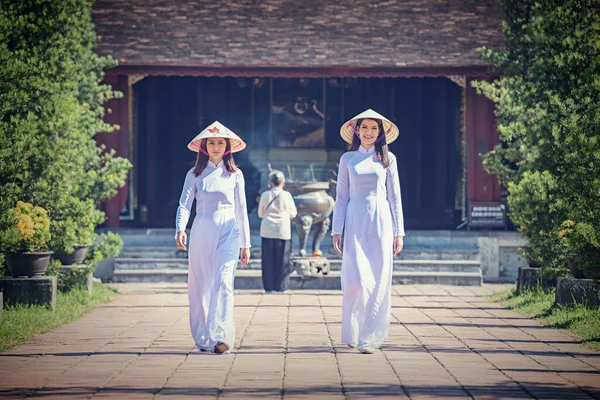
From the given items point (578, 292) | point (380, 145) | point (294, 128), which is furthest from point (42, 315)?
point (294, 128)

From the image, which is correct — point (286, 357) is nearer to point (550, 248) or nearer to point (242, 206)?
point (242, 206)

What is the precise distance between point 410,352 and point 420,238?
12174 millimetres

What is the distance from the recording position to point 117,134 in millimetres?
21641

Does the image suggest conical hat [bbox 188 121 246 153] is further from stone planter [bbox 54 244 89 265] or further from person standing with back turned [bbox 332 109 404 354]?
stone planter [bbox 54 244 89 265]

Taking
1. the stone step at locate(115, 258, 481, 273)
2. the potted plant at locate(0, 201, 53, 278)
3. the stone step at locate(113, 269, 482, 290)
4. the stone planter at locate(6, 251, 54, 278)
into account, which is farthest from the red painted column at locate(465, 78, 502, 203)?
the stone planter at locate(6, 251, 54, 278)

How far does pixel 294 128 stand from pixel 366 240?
1571 centimetres

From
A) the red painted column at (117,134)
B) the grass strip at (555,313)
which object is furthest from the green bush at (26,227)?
the red painted column at (117,134)

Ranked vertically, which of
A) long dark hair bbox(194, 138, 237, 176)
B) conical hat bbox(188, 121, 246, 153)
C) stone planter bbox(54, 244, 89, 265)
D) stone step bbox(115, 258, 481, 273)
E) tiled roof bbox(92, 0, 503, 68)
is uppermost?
tiled roof bbox(92, 0, 503, 68)

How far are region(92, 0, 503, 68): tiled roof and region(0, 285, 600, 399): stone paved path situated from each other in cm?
904

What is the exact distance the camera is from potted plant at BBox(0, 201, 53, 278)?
12.8m

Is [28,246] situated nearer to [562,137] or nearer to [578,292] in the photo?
[578,292]

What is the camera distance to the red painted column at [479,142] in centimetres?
2167

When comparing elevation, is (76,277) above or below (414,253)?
above

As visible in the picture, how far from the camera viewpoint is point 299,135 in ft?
81.8
